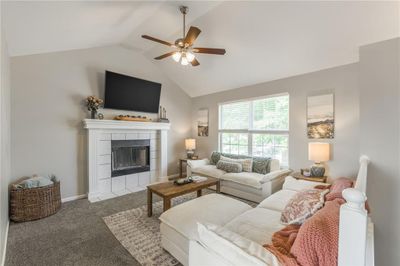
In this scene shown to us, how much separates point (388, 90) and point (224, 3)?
93.3 inches

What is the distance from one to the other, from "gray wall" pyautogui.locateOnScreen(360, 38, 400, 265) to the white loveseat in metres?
1.32

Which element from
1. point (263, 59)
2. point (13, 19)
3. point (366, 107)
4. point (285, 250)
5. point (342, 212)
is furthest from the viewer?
point (263, 59)

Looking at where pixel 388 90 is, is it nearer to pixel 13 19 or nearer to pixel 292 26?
pixel 292 26

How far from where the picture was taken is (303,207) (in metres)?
1.64

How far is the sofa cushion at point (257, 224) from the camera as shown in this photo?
63.5 inches

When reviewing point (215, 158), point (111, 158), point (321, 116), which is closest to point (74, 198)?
point (111, 158)

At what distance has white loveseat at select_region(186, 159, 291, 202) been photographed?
10.8 ft

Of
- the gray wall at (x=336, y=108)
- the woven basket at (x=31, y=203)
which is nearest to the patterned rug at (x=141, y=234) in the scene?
the woven basket at (x=31, y=203)

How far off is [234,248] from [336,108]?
324 centimetres

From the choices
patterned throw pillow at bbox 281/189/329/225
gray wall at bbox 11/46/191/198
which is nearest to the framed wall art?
gray wall at bbox 11/46/191/198

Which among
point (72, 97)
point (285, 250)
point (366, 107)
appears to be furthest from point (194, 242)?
point (72, 97)

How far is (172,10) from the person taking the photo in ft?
9.67

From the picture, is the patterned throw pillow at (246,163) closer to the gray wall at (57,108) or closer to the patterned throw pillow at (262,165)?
the patterned throw pillow at (262,165)

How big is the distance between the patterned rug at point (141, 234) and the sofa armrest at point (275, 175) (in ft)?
6.06
